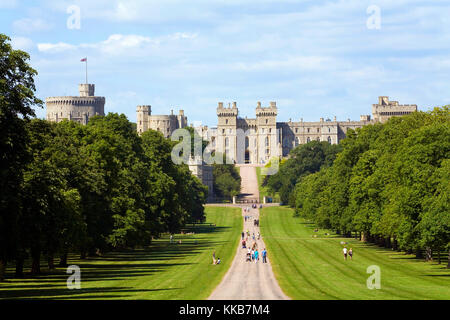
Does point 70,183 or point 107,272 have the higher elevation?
point 70,183

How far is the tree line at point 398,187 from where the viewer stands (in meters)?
55.2

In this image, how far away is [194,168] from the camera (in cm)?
19188

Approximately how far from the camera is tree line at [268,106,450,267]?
181ft

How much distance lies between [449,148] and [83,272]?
2443 centimetres

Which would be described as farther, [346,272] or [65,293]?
[346,272]

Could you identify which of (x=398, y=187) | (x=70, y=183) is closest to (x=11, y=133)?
(x=70, y=183)

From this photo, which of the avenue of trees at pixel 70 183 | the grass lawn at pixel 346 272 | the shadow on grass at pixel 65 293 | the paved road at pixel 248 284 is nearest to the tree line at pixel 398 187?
the grass lawn at pixel 346 272

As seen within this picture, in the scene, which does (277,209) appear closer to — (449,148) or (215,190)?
(215,190)

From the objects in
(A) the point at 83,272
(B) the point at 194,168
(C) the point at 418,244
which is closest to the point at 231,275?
(A) the point at 83,272

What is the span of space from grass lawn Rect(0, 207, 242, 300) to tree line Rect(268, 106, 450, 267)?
1174 cm

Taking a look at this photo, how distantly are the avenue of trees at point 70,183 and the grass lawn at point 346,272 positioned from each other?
11.6m

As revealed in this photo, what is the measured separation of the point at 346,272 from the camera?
5469 cm

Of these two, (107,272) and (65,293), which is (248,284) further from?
(107,272)

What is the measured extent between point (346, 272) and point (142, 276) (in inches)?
494
